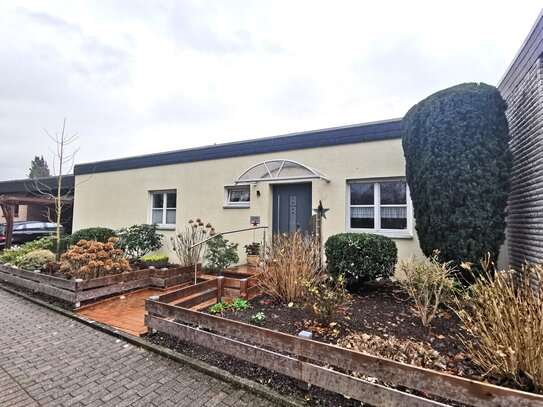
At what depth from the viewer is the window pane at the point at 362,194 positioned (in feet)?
22.6

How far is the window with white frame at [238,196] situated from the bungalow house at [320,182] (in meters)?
0.03

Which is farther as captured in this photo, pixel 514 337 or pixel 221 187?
pixel 221 187

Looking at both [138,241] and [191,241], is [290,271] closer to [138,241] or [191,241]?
[191,241]

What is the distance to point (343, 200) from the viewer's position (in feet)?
23.0

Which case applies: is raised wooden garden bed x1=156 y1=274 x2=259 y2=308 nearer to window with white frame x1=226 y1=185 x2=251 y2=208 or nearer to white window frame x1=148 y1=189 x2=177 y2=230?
window with white frame x1=226 y1=185 x2=251 y2=208

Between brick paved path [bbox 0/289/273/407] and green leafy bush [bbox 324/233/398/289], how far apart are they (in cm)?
302

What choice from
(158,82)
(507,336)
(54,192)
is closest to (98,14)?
(158,82)

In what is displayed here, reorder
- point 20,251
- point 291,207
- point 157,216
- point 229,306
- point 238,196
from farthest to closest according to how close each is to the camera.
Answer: point 157,216 → point 238,196 → point 20,251 → point 291,207 → point 229,306

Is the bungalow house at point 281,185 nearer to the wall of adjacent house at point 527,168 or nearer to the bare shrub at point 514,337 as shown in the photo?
the wall of adjacent house at point 527,168

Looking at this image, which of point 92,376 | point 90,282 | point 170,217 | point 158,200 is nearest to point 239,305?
point 92,376

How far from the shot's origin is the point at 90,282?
5.28m

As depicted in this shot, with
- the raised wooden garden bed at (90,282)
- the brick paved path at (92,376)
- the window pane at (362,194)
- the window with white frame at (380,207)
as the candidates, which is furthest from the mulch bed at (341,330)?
the window pane at (362,194)

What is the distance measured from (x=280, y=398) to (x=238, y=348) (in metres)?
0.67

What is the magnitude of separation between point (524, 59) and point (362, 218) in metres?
4.05
